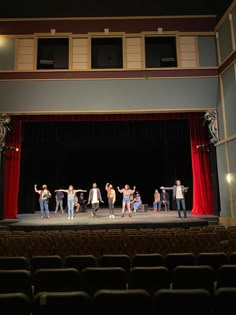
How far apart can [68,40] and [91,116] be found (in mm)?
3656

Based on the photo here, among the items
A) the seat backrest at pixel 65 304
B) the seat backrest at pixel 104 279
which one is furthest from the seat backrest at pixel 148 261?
the seat backrest at pixel 65 304

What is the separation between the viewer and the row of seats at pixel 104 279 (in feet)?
9.04

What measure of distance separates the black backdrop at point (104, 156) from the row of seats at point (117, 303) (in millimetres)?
13428

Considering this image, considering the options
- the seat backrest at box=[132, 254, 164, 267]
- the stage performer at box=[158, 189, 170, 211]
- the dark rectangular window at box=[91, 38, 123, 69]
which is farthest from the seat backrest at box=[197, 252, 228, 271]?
the stage performer at box=[158, 189, 170, 211]

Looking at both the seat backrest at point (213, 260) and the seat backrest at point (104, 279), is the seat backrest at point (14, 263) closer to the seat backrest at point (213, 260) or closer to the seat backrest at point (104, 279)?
the seat backrest at point (104, 279)

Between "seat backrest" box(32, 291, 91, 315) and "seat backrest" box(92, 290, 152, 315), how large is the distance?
7 centimetres

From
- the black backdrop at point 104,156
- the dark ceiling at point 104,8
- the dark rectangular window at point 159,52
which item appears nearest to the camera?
the dark ceiling at point 104,8

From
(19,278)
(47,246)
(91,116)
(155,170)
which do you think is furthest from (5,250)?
(155,170)

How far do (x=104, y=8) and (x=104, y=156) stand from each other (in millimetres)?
10422

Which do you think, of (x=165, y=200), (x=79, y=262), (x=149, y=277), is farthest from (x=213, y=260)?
(x=165, y=200)

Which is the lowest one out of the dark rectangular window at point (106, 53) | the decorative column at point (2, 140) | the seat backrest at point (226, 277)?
the seat backrest at point (226, 277)

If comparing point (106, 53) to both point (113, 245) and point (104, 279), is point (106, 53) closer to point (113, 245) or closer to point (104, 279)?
point (113, 245)

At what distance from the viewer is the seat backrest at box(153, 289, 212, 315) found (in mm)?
1978

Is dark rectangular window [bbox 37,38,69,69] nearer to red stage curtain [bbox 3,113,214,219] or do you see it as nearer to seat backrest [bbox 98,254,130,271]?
red stage curtain [bbox 3,113,214,219]
